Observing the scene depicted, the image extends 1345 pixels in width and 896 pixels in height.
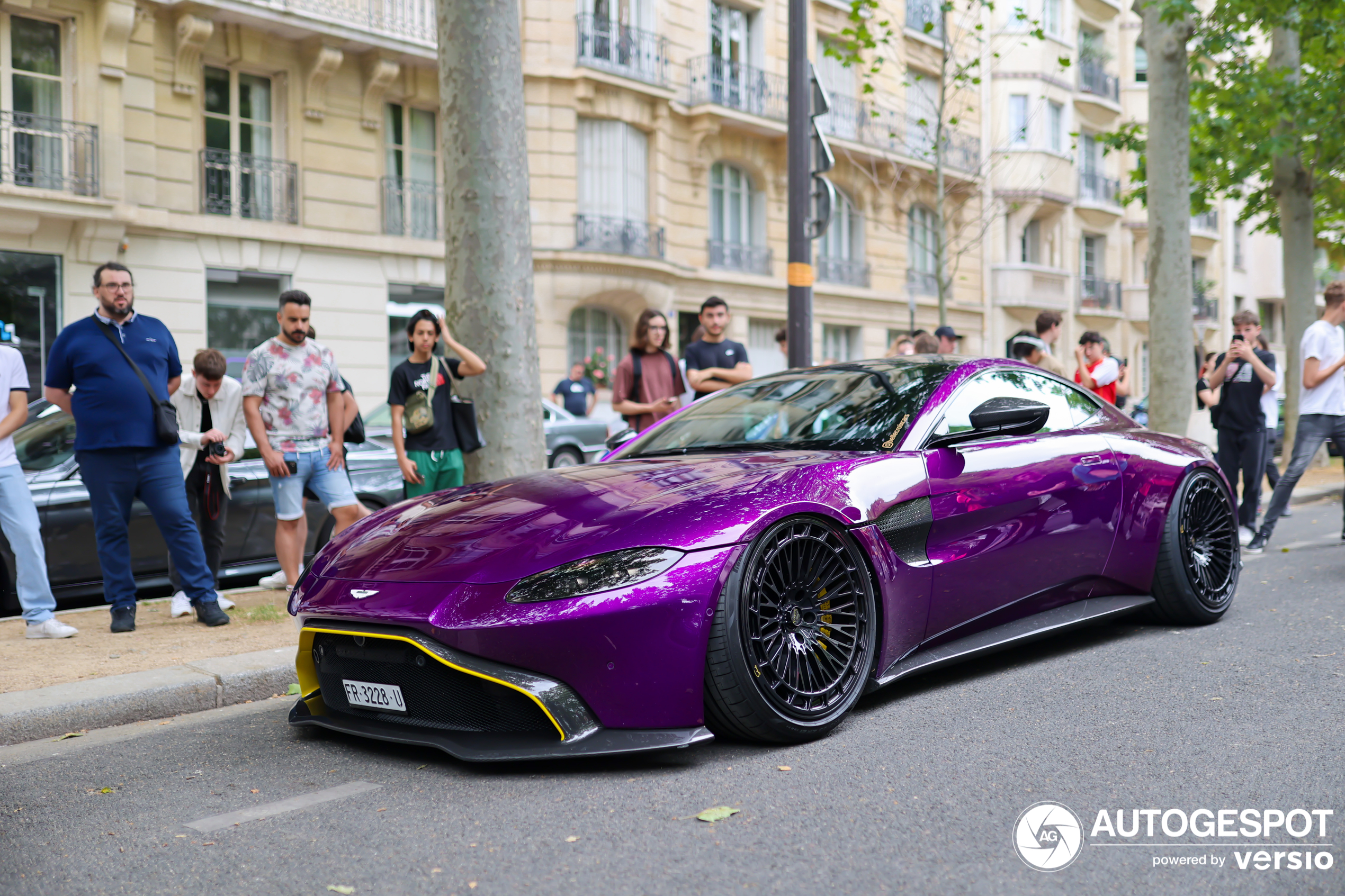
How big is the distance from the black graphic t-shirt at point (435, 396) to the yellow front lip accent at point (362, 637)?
9.98 ft

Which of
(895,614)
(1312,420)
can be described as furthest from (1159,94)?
(895,614)

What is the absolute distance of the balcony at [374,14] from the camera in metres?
16.9

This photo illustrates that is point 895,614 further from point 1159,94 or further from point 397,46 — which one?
point 397,46

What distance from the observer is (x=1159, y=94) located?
13992 mm

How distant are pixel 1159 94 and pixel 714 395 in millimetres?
11019

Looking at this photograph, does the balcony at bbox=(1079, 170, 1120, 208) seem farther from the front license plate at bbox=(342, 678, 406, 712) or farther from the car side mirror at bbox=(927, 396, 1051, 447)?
the front license plate at bbox=(342, 678, 406, 712)

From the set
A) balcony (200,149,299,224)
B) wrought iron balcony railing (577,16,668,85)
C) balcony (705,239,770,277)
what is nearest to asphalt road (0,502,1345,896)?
balcony (200,149,299,224)

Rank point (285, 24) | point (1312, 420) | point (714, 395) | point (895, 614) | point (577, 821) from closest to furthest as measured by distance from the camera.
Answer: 1. point (577, 821)
2. point (895, 614)
3. point (714, 395)
4. point (1312, 420)
5. point (285, 24)

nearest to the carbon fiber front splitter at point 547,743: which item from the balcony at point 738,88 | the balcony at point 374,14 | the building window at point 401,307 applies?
the balcony at point 374,14

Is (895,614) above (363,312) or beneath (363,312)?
beneath

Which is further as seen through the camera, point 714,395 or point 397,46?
point 397,46

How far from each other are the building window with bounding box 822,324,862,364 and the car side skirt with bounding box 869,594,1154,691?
2090 cm

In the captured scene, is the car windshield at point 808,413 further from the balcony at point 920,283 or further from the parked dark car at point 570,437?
the balcony at point 920,283

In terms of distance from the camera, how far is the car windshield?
4.50 meters
